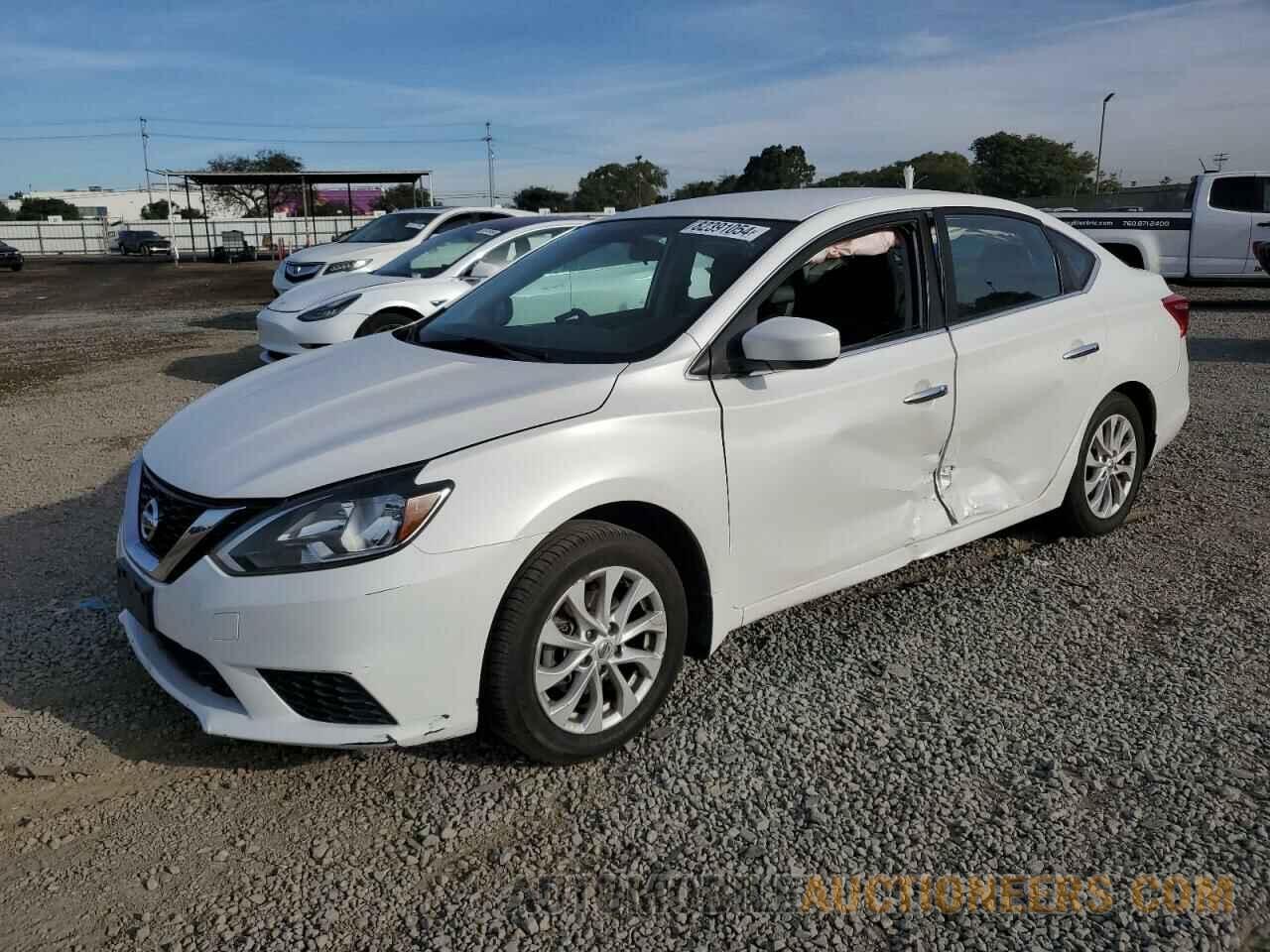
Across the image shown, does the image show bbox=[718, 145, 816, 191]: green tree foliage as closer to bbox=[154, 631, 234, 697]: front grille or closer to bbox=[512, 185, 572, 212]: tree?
bbox=[512, 185, 572, 212]: tree

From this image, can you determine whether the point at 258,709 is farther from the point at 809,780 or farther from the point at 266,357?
the point at 266,357

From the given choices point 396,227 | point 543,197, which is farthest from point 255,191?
point 396,227

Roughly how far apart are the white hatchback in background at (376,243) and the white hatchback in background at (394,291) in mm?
2528

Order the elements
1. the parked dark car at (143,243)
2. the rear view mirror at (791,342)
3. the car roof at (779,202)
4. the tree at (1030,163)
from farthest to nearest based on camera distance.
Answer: the tree at (1030,163)
the parked dark car at (143,243)
the car roof at (779,202)
the rear view mirror at (791,342)

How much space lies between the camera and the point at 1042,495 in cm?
453

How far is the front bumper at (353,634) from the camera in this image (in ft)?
8.82

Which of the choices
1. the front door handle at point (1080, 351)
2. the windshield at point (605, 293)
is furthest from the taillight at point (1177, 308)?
the windshield at point (605, 293)

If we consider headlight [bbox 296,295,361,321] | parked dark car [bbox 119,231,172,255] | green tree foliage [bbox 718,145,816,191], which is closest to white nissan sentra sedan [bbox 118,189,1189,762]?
headlight [bbox 296,295,361,321]

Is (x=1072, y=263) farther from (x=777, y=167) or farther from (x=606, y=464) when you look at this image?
(x=777, y=167)

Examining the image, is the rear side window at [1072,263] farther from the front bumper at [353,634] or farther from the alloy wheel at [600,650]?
the front bumper at [353,634]

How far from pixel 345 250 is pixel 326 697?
459 inches

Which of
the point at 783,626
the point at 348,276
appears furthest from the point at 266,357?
the point at 783,626

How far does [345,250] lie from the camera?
13508mm

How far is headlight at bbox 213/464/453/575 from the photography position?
2.73 m
